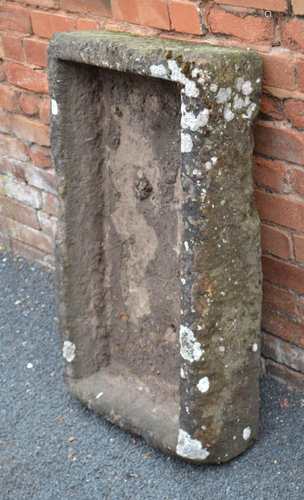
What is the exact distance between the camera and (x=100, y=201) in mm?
2621

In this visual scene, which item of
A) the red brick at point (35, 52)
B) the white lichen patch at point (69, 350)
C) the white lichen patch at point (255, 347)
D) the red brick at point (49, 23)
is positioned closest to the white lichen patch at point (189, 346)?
the white lichen patch at point (255, 347)

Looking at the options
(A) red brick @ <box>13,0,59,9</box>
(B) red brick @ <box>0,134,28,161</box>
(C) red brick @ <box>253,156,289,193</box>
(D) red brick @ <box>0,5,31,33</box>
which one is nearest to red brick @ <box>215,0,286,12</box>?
(C) red brick @ <box>253,156,289,193</box>

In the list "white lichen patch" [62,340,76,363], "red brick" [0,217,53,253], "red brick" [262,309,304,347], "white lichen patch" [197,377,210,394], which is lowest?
"red brick" [0,217,53,253]

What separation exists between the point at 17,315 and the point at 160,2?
1.47m

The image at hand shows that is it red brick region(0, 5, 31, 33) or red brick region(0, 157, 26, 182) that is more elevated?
red brick region(0, 5, 31, 33)

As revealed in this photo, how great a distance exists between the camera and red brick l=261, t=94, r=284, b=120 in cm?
226

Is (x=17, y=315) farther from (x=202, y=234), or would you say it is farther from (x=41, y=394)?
(x=202, y=234)

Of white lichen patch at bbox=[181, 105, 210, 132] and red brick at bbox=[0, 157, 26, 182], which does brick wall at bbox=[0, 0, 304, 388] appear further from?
white lichen patch at bbox=[181, 105, 210, 132]

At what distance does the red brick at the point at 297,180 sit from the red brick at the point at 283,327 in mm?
467

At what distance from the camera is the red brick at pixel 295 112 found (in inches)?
87.4

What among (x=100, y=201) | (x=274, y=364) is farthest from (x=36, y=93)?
(x=274, y=364)

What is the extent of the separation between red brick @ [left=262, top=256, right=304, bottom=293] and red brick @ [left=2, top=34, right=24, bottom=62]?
4.54 feet

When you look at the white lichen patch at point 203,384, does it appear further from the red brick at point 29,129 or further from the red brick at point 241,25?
the red brick at point 29,129

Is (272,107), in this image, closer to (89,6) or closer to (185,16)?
(185,16)
